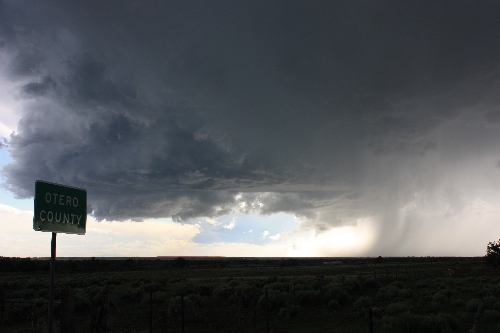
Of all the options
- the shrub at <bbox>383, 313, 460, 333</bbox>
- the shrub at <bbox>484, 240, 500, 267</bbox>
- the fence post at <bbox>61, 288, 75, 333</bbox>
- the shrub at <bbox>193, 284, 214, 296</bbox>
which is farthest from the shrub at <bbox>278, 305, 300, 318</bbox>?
the shrub at <bbox>484, 240, 500, 267</bbox>

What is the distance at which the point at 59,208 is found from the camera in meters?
5.98

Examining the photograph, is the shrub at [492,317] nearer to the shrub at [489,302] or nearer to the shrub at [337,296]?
the shrub at [489,302]

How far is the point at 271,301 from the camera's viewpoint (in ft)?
75.9

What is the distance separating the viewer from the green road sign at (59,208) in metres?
5.63

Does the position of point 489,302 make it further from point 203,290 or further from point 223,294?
point 203,290

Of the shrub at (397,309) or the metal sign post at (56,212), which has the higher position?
the metal sign post at (56,212)

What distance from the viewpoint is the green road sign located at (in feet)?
18.5

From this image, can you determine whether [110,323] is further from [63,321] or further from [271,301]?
[63,321]

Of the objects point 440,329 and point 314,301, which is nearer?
point 440,329

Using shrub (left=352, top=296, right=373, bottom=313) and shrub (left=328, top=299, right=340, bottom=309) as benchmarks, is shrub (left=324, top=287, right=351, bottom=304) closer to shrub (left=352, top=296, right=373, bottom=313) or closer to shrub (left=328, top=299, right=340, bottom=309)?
shrub (left=328, top=299, right=340, bottom=309)

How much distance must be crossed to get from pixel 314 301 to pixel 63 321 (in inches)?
817

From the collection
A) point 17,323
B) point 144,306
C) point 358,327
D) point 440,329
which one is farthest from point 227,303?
point 440,329

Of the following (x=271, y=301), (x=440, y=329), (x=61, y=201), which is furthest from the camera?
(x=271, y=301)

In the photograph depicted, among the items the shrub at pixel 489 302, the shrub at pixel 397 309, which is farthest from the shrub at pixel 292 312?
the shrub at pixel 489 302
